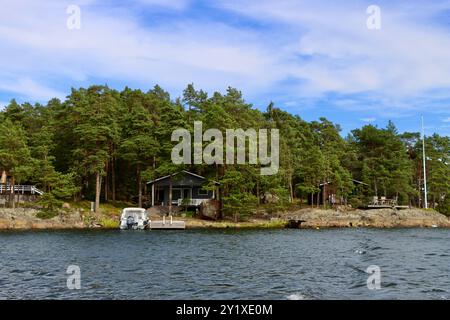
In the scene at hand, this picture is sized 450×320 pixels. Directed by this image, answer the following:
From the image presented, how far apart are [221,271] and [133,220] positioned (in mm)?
33271

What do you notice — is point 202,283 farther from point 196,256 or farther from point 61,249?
point 61,249

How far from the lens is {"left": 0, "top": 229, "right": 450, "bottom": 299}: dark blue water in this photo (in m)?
16.7

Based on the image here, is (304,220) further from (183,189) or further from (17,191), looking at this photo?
(17,191)

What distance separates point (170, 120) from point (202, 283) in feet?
158

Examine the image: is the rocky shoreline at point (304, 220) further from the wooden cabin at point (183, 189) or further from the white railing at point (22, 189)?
the wooden cabin at point (183, 189)

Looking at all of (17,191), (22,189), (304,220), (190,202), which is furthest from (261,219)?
(17,191)

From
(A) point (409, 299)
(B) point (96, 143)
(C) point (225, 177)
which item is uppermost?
(B) point (96, 143)

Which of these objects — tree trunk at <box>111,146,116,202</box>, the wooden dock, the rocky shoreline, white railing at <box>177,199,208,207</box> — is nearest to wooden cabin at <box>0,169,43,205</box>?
the rocky shoreline

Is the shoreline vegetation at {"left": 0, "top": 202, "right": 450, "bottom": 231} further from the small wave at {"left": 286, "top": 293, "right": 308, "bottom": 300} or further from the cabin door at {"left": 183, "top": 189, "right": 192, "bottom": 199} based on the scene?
the small wave at {"left": 286, "top": 293, "right": 308, "bottom": 300}

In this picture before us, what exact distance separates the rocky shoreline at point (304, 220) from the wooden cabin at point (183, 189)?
6.35 metres
